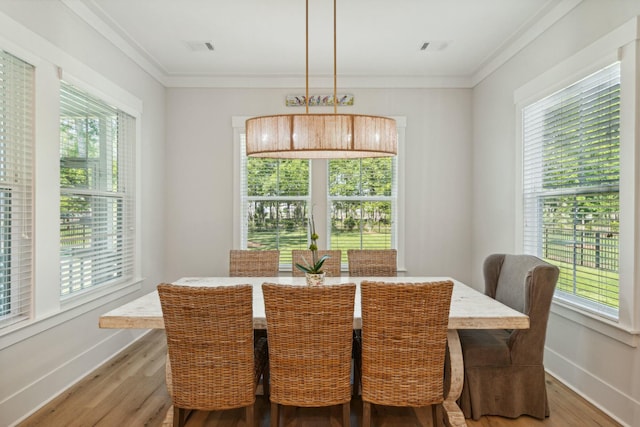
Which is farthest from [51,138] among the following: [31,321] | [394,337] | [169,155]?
[394,337]

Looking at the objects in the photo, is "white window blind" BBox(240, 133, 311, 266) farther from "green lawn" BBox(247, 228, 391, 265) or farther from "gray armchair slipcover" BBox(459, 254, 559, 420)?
"gray armchair slipcover" BBox(459, 254, 559, 420)

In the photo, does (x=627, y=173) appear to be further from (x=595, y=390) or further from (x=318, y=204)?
(x=318, y=204)

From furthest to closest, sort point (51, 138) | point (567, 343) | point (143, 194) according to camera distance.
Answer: point (143, 194), point (567, 343), point (51, 138)

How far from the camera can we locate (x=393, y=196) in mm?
5062

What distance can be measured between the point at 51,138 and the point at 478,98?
13.4 ft

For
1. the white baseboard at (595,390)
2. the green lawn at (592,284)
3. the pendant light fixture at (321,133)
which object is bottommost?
the white baseboard at (595,390)

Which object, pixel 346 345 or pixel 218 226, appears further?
pixel 218 226

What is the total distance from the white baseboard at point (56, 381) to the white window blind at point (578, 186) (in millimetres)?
3686

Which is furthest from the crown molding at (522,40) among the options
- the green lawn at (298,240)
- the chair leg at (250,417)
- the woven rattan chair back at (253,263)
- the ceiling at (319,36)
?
the chair leg at (250,417)

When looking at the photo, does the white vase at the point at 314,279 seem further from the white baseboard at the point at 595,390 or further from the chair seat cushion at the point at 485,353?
the white baseboard at the point at 595,390

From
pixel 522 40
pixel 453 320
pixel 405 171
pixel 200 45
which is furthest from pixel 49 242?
pixel 522 40

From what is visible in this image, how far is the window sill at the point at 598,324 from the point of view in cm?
256

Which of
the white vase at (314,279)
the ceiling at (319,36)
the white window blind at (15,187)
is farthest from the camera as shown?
the ceiling at (319,36)

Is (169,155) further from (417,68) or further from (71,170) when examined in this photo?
(417,68)
